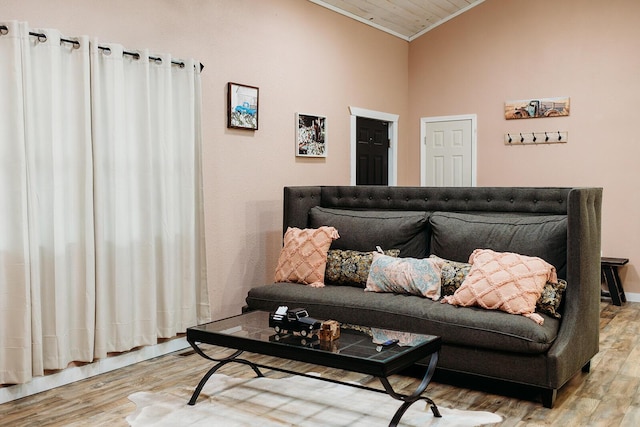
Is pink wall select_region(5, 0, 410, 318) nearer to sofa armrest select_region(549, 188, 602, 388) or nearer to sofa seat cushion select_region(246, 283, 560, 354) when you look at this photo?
sofa seat cushion select_region(246, 283, 560, 354)

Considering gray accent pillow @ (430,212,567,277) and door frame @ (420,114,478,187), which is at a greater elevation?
door frame @ (420,114,478,187)

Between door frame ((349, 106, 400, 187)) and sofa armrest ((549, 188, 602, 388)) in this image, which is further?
door frame ((349, 106, 400, 187))

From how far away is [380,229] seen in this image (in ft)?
13.8

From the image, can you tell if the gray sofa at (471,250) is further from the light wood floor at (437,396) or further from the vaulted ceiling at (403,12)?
the vaulted ceiling at (403,12)

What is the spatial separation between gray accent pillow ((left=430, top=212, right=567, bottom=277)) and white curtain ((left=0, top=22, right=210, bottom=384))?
67.9 inches

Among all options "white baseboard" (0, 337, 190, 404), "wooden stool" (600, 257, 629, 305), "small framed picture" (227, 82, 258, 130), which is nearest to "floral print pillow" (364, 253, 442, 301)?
"white baseboard" (0, 337, 190, 404)

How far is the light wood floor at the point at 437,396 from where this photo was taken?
2.90 m

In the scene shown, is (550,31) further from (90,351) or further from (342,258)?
(90,351)

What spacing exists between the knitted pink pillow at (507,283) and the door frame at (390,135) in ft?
9.50

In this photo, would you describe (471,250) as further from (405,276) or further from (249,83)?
(249,83)

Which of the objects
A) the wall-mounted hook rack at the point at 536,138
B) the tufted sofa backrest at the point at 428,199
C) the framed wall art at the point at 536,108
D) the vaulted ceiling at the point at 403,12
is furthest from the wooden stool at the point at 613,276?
the vaulted ceiling at the point at 403,12

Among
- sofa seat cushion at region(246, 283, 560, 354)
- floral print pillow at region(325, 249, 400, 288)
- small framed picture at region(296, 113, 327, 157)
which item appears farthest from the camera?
small framed picture at region(296, 113, 327, 157)

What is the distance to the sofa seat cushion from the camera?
3.06 meters

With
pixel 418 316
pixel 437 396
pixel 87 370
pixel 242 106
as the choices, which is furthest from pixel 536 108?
pixel 87 370
